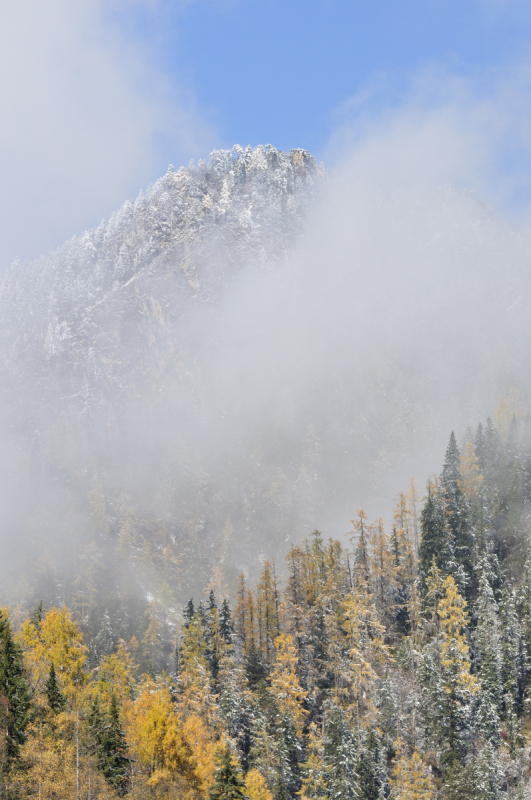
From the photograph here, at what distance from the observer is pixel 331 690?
70188 millimetres

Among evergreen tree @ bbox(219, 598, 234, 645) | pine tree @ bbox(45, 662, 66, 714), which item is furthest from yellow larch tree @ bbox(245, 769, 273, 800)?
evergreen tree @ bbox(219, 598, 234, 645)

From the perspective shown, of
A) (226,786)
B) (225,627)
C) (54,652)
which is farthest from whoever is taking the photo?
(225,627)

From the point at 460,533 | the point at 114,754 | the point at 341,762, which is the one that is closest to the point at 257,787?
the point at 341,762

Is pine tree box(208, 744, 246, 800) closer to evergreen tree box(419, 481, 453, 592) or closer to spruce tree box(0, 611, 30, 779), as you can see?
spruce tree box(0, 611, 30, 779)

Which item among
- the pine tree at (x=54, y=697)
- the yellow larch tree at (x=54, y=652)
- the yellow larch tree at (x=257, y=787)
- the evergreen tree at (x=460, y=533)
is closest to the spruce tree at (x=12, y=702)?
the pine tree at (x=54, y=697)

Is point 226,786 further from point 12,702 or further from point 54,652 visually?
point 54,652

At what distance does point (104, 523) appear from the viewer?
6860 inches

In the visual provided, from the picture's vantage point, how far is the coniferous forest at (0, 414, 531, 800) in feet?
159

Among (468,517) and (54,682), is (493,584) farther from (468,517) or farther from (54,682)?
(54,682)

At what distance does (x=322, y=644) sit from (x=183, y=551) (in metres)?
99.7

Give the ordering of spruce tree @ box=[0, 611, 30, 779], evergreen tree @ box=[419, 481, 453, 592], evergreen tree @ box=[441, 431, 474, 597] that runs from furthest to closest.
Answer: evergreen tree @ box=[419, 481, 453, 592]
evergreen tree @ box=[441, 431, 474, 597]
spruce tree @ box=[0, 611, 30, 779]

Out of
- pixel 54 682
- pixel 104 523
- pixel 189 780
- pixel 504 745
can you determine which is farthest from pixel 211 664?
pixel 104 523

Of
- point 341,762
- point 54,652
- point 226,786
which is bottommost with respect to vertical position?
point 226,786

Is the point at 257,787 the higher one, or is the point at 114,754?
the point at 114,754
